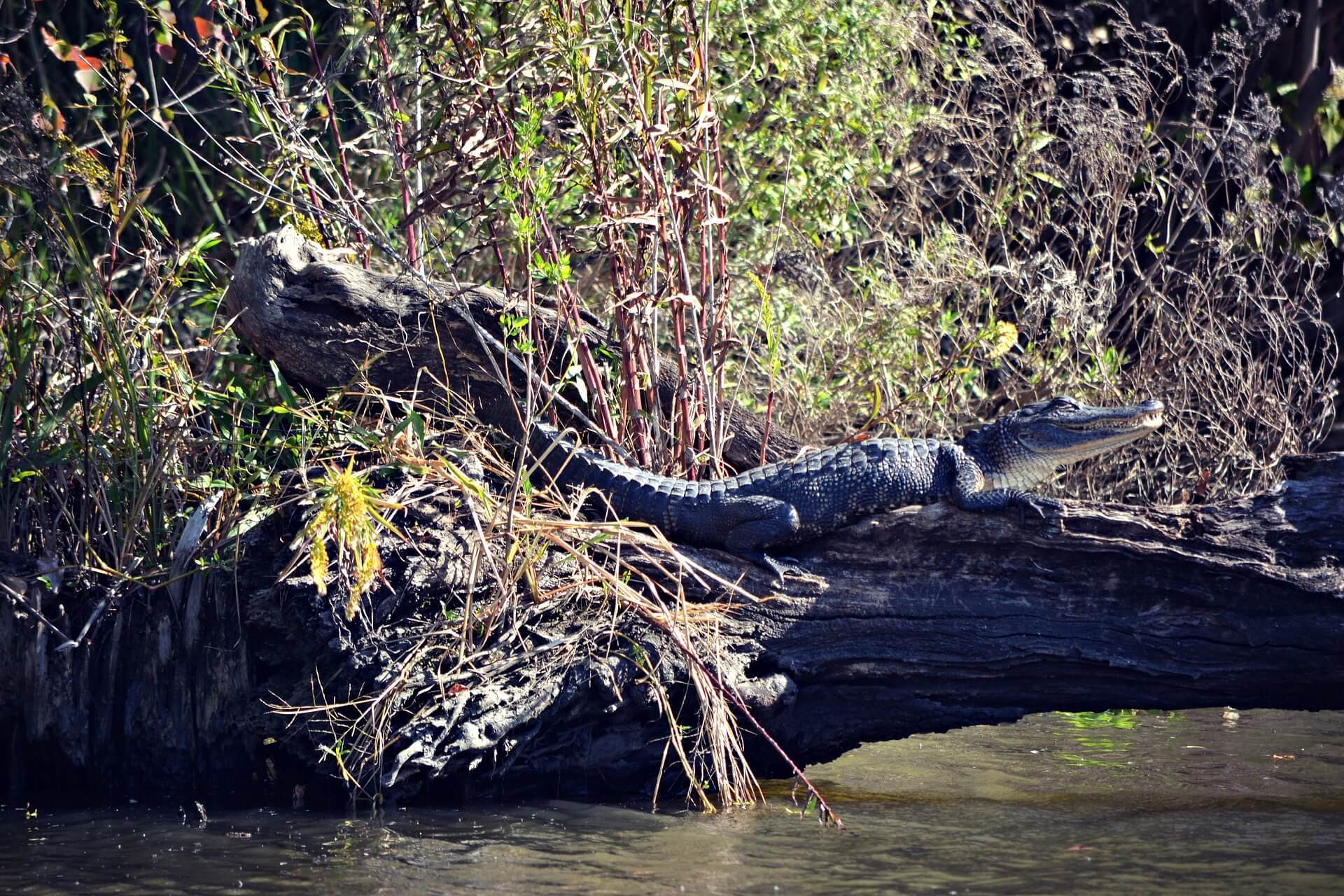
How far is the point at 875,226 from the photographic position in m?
6.80

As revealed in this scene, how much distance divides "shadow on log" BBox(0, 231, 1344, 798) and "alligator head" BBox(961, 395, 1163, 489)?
580 millimetres

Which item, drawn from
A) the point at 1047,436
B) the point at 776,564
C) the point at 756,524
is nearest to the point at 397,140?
the point at 756,524

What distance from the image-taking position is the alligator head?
4867mm

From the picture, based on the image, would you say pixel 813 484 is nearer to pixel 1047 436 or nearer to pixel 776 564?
pixel 776 564

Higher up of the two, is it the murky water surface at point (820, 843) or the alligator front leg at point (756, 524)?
the alligator front leg at point (756, 524)

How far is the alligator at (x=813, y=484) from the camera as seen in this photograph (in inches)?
179

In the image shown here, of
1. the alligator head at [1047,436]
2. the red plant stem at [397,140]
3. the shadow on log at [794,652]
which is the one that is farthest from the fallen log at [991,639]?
the red plant stem at [397,140]

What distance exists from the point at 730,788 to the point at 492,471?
142 cm

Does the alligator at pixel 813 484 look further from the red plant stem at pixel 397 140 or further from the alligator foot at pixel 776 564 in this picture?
the red plant stem at pixel 397 140

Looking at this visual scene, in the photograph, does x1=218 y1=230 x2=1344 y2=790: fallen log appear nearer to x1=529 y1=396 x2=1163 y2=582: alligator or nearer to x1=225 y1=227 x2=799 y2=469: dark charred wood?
x1=529 y1=396 x2=1163 y2=582: alligator

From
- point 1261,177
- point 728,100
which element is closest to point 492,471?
point 728,100

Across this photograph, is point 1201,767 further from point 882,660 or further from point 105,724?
point 105,724

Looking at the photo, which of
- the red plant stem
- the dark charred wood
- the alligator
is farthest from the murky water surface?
the red plant stem

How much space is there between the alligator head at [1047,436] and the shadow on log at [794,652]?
580mm
